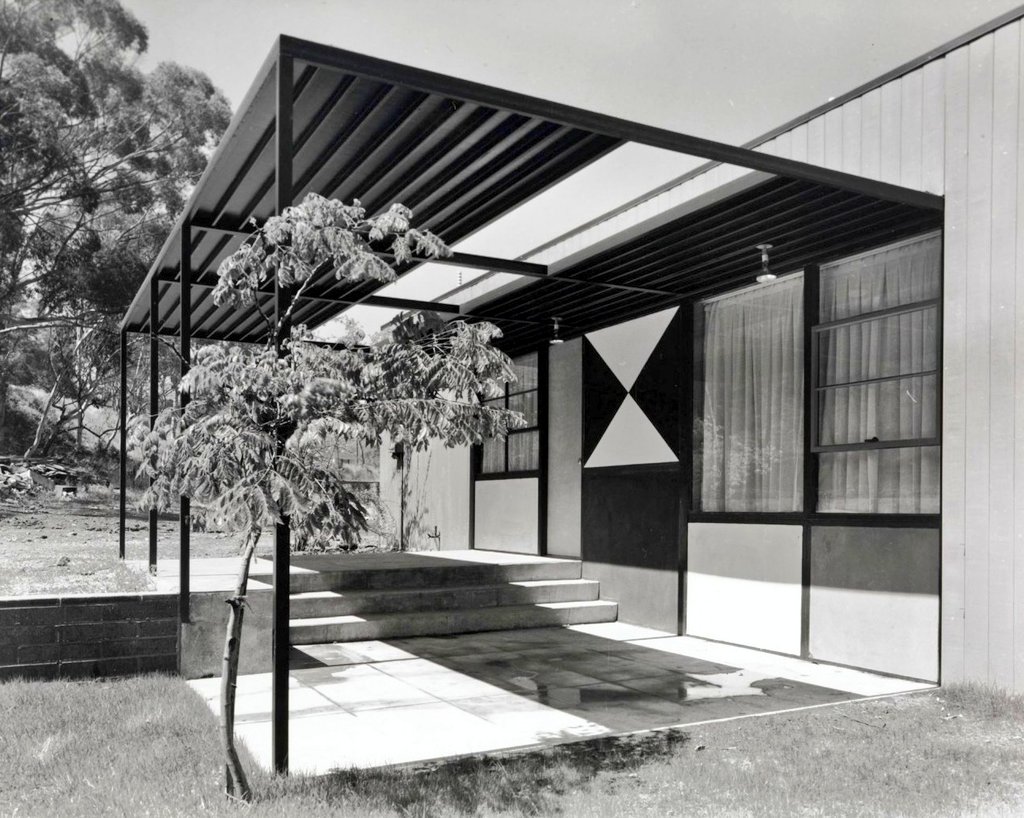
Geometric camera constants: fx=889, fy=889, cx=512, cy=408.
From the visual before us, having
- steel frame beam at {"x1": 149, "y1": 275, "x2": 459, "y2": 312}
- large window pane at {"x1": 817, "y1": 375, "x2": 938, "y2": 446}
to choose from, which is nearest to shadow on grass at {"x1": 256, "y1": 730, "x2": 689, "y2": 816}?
large window pane at {"x1": 817, "y1": 375, "x2": 938, "y2": 446}

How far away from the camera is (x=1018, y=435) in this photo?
16.5ft

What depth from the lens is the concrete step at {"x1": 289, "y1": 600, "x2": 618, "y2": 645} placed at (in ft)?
24.0

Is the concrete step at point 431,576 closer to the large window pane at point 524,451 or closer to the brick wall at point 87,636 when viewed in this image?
the large window pane at point 524,451

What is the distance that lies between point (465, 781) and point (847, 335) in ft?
14.4

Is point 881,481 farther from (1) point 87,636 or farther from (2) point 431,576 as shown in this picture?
(1) point 87,636

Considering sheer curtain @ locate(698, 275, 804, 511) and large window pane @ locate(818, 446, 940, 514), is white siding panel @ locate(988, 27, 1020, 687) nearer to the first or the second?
large window pane @ locate(818, 446, 940, 514)

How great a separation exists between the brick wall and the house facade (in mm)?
4073

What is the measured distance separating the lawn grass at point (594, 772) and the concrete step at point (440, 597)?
2.70 m

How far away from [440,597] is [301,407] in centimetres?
528

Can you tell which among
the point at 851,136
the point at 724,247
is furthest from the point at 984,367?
the point at 724,247

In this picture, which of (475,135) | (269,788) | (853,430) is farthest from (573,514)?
(269,788)

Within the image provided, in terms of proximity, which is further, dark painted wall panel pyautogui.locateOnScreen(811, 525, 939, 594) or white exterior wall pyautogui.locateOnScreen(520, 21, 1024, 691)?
dark painted wall panel pyautogui.locateOnScreen(811, 525, 939, 594)

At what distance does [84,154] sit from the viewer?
1870cm

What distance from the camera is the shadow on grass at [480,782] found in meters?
3.39
